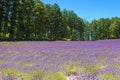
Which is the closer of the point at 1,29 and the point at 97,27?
the point at 1,29

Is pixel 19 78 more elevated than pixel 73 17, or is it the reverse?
pixel 73 17

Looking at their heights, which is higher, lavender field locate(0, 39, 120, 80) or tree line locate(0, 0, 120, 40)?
tree line locate(0, 0, 120, 40)

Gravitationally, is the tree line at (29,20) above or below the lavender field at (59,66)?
above

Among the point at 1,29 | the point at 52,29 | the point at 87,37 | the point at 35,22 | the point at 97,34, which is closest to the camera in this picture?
the point at 1,29

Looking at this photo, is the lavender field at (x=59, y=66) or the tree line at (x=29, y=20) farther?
the tree line at (x=29, y=20)

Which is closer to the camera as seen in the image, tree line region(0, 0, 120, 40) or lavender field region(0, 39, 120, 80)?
lavender field region(0, 39, 120, 80)

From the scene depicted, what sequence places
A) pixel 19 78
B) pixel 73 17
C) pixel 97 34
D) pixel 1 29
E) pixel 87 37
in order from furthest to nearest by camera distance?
pixel 87 37
pixel 97 34
pixel 73 17
pixel 1 29
pixel 19 78

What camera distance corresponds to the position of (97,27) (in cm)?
12506

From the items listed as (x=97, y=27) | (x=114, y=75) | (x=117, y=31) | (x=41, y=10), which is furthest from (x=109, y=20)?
(x=114, y=75)

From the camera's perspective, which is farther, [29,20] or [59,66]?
[29,20]

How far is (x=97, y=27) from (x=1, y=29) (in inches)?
2784

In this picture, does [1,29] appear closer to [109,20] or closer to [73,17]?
[73,17]

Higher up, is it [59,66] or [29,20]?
[29,20]

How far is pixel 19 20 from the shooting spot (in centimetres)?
6253
